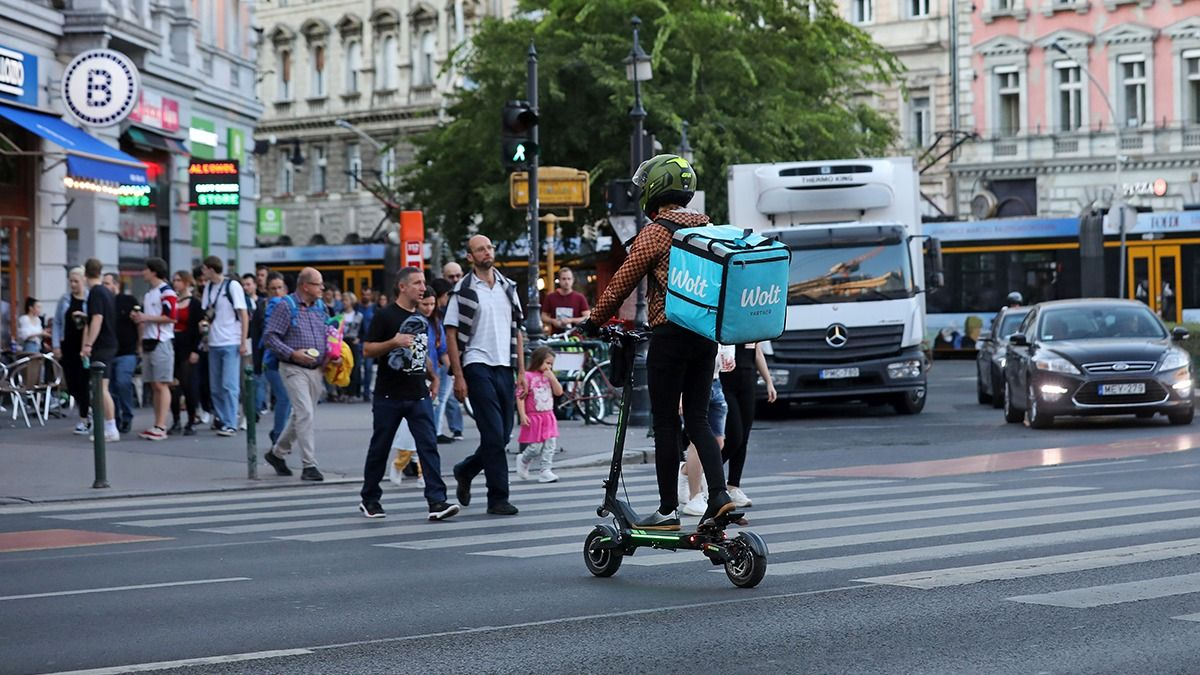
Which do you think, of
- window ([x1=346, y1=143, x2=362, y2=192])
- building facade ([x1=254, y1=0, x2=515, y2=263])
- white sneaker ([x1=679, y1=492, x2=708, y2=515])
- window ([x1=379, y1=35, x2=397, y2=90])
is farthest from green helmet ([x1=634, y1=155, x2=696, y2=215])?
window ([x1=379, y1=35, x2=397, y2=90])

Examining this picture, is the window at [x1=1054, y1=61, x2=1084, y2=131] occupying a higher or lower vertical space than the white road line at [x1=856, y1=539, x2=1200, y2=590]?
higher

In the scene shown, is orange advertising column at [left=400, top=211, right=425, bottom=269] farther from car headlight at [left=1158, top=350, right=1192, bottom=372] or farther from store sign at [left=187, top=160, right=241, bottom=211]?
car headlight at [left=1158, top=350, right=1192, bottom=372]

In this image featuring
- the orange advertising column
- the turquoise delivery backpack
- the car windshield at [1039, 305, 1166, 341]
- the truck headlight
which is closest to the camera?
the turquoise delivery backpack

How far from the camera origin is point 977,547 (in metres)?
10.6

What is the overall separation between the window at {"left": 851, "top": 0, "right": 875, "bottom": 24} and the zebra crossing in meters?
54.2

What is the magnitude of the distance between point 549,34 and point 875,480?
87.7ft

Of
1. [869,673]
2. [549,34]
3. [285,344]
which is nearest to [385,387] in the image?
[285,344]

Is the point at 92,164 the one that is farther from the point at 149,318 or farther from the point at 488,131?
the point at 488,131

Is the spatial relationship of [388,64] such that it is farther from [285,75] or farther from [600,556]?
[600,556]

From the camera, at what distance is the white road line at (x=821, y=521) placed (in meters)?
10.8

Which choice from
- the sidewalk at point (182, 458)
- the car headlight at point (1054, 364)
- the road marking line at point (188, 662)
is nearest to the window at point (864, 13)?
the sidewalk at point (182, 458)

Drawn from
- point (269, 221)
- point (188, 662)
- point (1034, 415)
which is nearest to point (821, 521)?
point (188, 662)

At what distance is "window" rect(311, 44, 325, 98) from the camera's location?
8156cm

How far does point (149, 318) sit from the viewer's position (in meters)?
21.7
